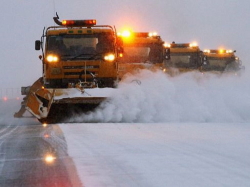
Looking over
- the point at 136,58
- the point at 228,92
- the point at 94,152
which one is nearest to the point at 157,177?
the point at 94,152

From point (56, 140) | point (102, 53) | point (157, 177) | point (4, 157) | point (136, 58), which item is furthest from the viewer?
point (136, 58)

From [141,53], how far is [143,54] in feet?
0.34

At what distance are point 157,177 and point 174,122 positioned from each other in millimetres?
8488

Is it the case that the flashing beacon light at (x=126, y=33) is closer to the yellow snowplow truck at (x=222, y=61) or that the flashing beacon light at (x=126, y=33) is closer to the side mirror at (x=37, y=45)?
the side mirror at (x=37, y=45)

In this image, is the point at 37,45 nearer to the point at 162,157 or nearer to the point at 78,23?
the point at 78,23

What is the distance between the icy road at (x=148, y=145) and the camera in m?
5.69

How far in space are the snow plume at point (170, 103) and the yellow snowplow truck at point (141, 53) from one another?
2.92m

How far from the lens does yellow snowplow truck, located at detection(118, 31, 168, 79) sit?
19.1m

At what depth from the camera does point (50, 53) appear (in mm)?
14969

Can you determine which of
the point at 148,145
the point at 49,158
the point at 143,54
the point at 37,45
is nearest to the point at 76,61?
the point at 37,45

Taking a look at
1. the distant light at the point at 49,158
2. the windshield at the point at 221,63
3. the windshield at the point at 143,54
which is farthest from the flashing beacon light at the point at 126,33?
the distant light at the point at 49,158

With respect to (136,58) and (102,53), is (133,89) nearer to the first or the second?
(102,53)

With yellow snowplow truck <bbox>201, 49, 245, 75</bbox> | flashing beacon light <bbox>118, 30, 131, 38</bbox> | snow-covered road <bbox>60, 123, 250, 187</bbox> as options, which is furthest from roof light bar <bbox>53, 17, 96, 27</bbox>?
yellow snowplow truck <bbox>201, 49, 245, 75</bbox>

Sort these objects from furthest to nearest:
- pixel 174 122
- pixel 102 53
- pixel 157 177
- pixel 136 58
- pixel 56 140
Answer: pixel 136 58 → pixel 102 53 → pixel 174 122 → pixel 56 140 → pixel 157 177
